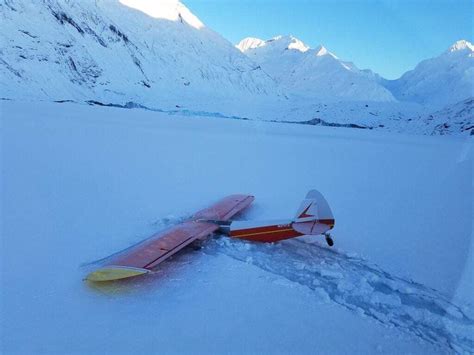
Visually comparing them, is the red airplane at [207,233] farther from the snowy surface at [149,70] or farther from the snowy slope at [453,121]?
the snowy surface at [149,70]

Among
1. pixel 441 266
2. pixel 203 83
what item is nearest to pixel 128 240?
pixel 441 266

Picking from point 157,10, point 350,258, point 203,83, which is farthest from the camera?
point 157,10

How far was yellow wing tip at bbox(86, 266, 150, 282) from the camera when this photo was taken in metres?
→ 5.43

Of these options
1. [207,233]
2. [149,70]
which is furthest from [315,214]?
[149,70]

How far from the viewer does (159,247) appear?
256 inches

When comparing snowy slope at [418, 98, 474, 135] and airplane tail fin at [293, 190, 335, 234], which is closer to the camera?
airplane tail fin at [293, 190, 335, 234]

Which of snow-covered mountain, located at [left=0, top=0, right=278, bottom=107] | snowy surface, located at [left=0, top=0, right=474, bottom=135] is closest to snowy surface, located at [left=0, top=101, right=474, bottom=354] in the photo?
snowy surface, located at [left=0, top=0, right=474, bottom=135]

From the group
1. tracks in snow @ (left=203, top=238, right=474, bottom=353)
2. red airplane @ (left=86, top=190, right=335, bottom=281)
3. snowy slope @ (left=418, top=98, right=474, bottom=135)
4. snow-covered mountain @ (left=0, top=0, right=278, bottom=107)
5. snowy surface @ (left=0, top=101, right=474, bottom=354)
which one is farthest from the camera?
snow-covered mountain @ (left=0, top=0, right=278, bottom=107)

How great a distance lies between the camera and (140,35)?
14275 cm

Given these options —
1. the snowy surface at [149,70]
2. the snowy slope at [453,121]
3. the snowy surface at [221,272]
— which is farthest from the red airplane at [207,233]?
the snowy surface at [149,70]

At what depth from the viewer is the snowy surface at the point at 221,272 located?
4.63 metres

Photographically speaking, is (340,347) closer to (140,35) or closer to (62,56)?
(62,56)

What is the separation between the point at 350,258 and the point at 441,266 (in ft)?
5.34

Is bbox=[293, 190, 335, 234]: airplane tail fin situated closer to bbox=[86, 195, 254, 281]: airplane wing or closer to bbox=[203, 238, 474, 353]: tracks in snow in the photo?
bbox=[203, 238, 474, 353]: tracks in snow
